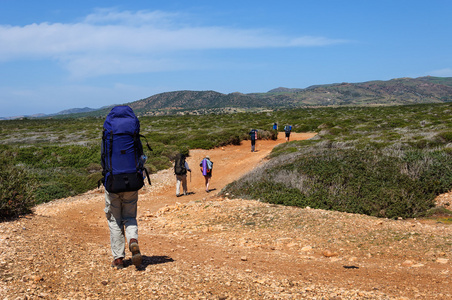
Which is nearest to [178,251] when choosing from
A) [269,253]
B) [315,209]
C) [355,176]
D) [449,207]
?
[269,253]

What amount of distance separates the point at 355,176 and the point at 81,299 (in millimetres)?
8895

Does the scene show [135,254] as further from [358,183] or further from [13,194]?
[358,183]

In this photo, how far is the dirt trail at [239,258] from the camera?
4316 millimetres

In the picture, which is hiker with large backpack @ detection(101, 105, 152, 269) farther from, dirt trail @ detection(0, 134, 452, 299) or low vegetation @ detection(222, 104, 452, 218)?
low vegetation @ detection(222, 104, 452, 218)

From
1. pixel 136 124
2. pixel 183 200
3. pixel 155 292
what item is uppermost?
pixel 136 124

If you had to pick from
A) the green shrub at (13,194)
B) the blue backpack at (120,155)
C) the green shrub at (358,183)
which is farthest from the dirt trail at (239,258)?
the blue backpack at (120,155)

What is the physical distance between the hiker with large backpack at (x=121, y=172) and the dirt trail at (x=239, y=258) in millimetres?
393

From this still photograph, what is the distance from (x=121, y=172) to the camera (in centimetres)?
486

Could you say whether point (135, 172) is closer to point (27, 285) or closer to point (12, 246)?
point (27, 285)

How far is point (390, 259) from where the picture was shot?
604 centimetres

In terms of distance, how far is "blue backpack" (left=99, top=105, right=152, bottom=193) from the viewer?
484cm

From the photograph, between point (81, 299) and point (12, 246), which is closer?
point (81, 299)

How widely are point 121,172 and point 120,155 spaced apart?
0.23 meters

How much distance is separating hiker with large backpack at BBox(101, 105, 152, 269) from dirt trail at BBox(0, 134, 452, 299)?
393 mm
